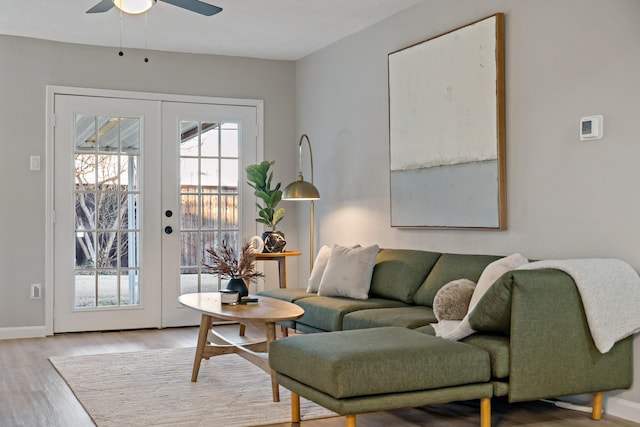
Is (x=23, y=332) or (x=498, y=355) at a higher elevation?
(x=498, y=355)

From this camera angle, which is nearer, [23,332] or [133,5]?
[133,5]

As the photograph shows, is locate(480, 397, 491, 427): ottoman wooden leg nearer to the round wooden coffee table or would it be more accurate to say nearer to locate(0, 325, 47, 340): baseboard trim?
the round wooden coffee table

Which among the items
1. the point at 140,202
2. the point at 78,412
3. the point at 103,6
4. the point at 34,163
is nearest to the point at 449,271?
the point at 78,412

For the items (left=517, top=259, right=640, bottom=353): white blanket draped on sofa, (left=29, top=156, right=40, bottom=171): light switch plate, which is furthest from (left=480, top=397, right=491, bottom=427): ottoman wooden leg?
(left=29, top=156, right=40, bottom=171): light switch plate

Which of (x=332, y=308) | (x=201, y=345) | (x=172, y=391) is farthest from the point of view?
(x=332, y=308)

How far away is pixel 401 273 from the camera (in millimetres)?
5109

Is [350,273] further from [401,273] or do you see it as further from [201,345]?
[201,345]

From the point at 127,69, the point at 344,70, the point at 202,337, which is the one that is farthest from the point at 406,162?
the point at 127,69

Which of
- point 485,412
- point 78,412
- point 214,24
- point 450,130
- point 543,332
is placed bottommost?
point 78,412

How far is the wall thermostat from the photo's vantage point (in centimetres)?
389

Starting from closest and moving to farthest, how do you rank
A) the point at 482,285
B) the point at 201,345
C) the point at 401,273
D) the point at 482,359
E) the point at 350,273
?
the point at 482,359, the point at 482,285, the point at 201,345, the point at 401,273, the point at 350,273

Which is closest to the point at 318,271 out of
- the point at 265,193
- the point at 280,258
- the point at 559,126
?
the point at 280,258

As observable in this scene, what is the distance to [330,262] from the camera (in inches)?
219

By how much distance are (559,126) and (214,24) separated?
301 centimetres
